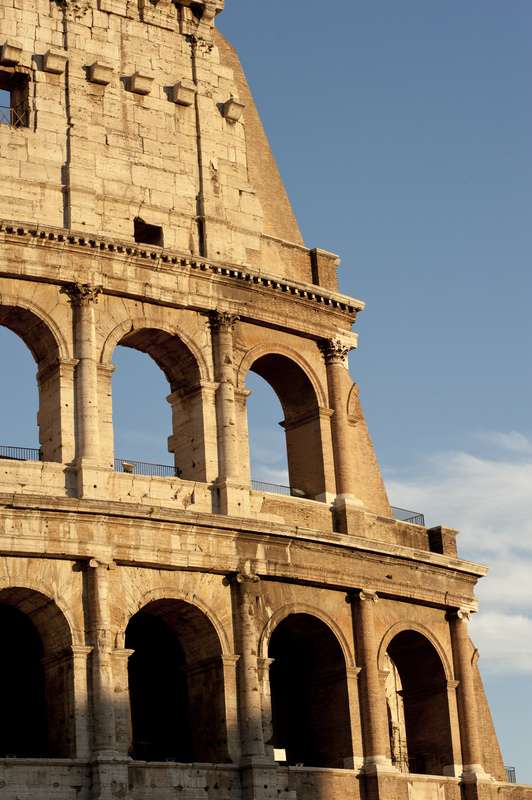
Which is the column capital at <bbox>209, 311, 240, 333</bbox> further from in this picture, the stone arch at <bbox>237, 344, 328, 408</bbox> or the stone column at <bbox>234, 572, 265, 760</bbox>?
the stone column at <bbox>234, 572, 265, 760</bbox>

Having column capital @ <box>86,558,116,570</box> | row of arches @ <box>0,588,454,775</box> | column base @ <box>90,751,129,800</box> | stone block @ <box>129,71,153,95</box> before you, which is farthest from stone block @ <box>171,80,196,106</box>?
column base @ <box>90,751,129,800</box>

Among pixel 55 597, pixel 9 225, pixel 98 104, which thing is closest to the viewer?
pixel 55 597

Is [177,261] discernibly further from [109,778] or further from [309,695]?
[109,778]

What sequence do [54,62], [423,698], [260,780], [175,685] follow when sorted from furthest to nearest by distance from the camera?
[423,698]
[54,62]
[175,685]
[260,780]

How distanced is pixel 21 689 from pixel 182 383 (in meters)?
6.44

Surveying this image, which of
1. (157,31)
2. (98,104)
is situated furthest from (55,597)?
(157,31)

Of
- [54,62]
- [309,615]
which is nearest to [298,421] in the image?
[309,615]

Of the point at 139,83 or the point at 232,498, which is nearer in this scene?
the point at 232,498

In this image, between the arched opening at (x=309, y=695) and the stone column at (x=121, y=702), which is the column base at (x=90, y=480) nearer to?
the stone column at (x=121, y=702)

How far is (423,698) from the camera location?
34.9 metres

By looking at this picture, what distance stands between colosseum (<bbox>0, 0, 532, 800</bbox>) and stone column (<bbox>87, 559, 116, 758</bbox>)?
36 mm

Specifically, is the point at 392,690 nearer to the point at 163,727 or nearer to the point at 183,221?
the point at 163,727

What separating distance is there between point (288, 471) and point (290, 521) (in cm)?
218

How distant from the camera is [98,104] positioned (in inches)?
1345
